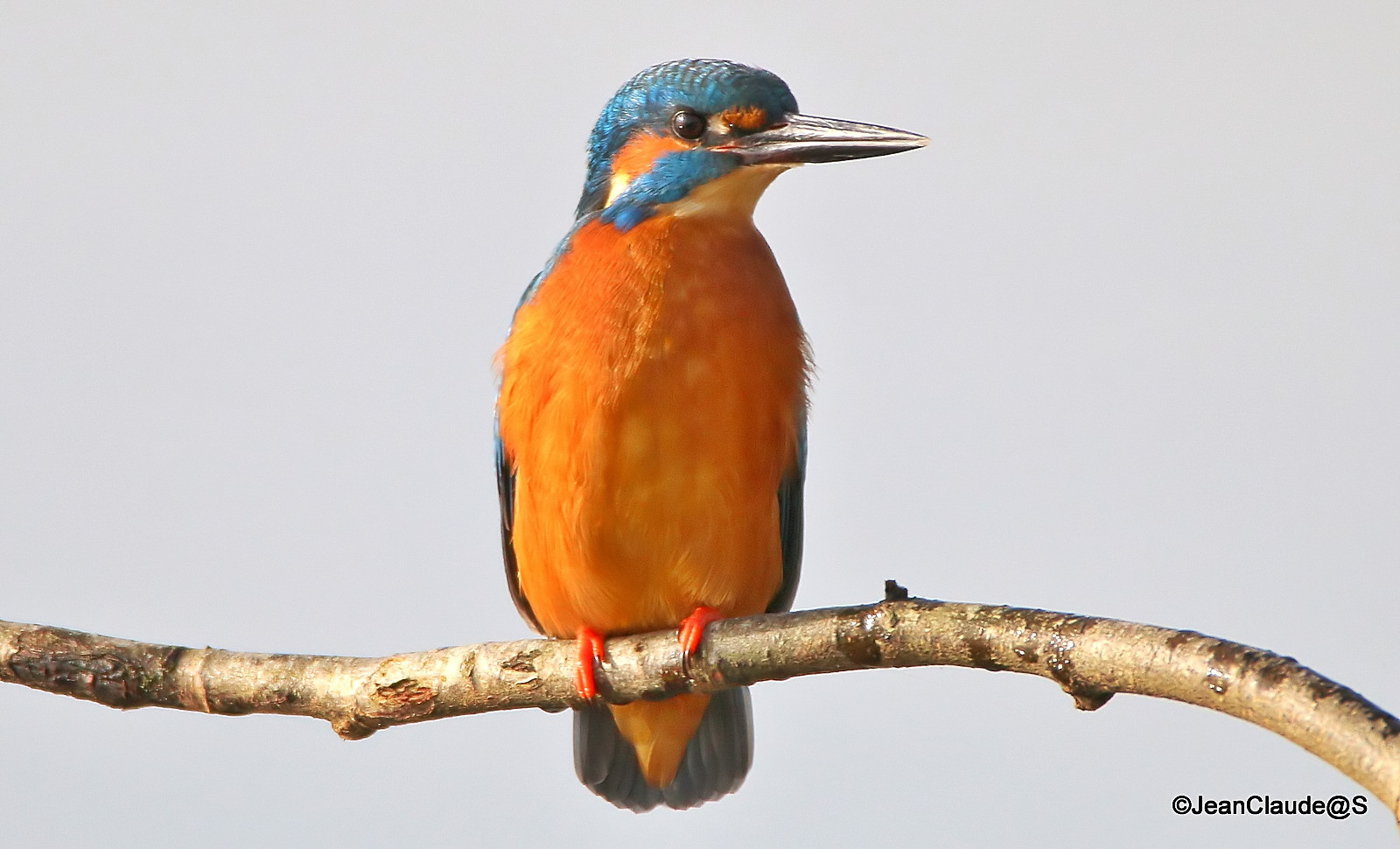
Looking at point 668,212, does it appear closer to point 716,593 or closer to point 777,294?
point 777,294

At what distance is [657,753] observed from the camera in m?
4.19

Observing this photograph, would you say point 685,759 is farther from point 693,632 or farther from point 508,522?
point 693,632

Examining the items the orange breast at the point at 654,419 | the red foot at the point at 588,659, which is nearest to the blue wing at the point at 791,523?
the orange breast at the point at 654,419

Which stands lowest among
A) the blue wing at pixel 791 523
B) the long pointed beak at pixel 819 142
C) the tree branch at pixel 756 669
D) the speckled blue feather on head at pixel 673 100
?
the tree branch at pixel 756 669

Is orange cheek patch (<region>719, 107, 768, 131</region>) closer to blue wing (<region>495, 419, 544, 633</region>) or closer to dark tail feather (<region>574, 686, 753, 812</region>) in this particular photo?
blue wing (<region>495, 419, 544, 633</region>)

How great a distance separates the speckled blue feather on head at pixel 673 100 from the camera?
361 cm

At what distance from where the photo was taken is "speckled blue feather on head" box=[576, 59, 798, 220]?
11.9 feet

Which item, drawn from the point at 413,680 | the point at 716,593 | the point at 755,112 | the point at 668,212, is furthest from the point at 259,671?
the point at 755,112

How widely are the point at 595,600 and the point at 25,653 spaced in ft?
4.52

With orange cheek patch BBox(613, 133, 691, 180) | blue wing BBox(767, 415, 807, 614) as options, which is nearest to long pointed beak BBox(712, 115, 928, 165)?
orange cheek patch BBox(613, 133, 691, 180)

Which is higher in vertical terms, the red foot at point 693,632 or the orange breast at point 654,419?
the orange breast at point 654,419

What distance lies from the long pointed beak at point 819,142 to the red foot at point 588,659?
4.29ft

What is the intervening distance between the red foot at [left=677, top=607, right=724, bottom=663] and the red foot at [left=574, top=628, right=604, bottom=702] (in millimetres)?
231

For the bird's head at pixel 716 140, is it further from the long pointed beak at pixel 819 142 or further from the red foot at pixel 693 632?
the red foot at pixel 693 632
